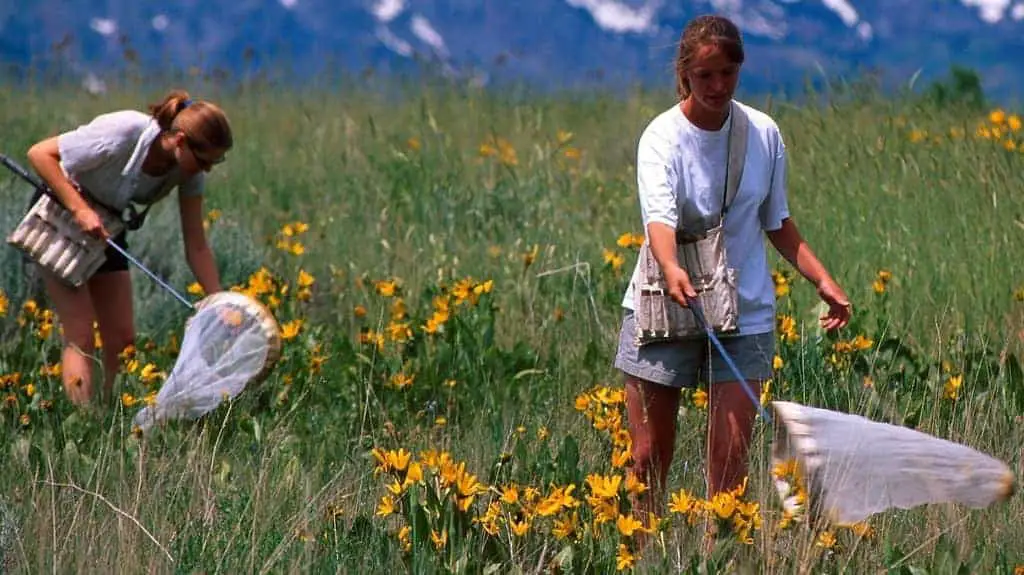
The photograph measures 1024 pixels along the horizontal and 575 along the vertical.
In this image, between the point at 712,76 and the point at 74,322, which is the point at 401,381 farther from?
the point at 712,76

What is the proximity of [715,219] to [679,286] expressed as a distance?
1.16ft

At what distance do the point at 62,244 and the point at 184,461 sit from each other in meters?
1.31

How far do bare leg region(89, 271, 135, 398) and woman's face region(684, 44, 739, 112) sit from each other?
2.79 metres

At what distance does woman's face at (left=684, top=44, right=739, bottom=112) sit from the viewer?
387 centimetres

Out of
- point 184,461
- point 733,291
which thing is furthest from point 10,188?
point 733,291

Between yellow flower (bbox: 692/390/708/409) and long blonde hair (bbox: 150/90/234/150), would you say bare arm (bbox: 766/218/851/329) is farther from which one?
long blonde hair (bbox: 150/90/234/150)

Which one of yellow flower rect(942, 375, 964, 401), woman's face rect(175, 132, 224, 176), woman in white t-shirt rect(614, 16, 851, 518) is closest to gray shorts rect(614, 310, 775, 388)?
woman in white t-shirt rect(614, 16, 851, 518)

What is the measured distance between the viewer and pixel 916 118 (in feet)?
28.6

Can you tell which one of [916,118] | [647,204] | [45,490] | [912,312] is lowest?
[45,490]

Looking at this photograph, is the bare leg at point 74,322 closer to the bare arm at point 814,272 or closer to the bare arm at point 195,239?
the bare arm at point 195,239

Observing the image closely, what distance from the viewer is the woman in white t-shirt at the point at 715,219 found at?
12.8ft

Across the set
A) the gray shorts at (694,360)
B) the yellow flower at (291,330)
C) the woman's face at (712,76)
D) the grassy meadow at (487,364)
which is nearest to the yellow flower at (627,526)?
the grassy meadow at (487,364)

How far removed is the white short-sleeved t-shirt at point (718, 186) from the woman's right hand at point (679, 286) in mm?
211

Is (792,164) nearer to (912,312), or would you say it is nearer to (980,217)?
(980,217)
